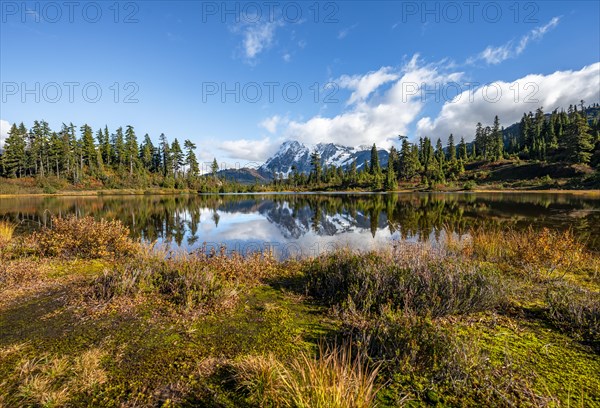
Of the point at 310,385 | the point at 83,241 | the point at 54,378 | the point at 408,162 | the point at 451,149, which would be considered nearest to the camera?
the point at 310,385

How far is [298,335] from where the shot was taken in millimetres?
5363

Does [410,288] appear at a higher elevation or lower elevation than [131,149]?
lower

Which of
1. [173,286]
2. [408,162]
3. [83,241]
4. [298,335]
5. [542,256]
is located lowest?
[298,335]

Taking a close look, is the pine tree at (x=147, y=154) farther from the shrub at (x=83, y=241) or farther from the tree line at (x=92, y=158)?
the shrub at (x=83, y=241)

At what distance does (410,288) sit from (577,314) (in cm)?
302

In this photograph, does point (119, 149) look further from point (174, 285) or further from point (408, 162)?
point (174, 285)

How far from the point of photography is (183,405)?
351cm

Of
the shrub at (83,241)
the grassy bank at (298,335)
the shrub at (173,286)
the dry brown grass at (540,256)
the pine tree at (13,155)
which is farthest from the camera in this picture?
the pine tree at (13,155)

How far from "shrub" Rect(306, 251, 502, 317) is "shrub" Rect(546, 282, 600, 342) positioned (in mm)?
999

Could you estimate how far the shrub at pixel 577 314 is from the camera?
5223 millimetres

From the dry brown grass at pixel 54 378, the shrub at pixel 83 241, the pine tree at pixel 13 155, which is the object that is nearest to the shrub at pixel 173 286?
the dry brown grass at pixel 54 378

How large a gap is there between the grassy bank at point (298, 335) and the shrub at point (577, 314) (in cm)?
4

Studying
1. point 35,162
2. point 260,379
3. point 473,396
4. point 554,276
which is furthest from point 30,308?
point 35,162

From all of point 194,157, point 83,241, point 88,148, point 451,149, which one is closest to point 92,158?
point 88,148
